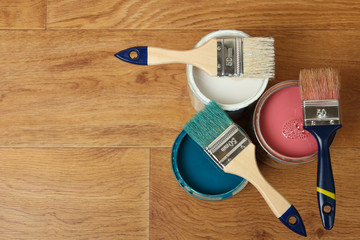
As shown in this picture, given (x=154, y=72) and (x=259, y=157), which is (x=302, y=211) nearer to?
(x=259, y=157)

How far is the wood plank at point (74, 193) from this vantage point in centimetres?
93

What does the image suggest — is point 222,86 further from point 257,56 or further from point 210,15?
point 210,15

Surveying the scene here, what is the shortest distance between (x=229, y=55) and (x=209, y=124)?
5.6 inches

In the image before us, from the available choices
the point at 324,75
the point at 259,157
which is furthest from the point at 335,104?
the point at 259,157

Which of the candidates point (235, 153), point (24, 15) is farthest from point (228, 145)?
point (24, 15)

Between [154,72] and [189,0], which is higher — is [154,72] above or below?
below

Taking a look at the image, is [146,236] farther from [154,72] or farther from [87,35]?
[87,35]

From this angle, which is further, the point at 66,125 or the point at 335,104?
the point at 66,125

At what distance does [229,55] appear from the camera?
0.74 m

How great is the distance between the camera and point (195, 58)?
0.74 meters

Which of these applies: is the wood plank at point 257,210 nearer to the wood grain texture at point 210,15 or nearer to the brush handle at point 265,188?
the brush handle at point 265,188

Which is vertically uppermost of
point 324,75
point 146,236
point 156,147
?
point 324,75

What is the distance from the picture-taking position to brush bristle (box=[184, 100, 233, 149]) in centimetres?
75

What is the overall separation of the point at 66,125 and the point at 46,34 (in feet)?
0.79
